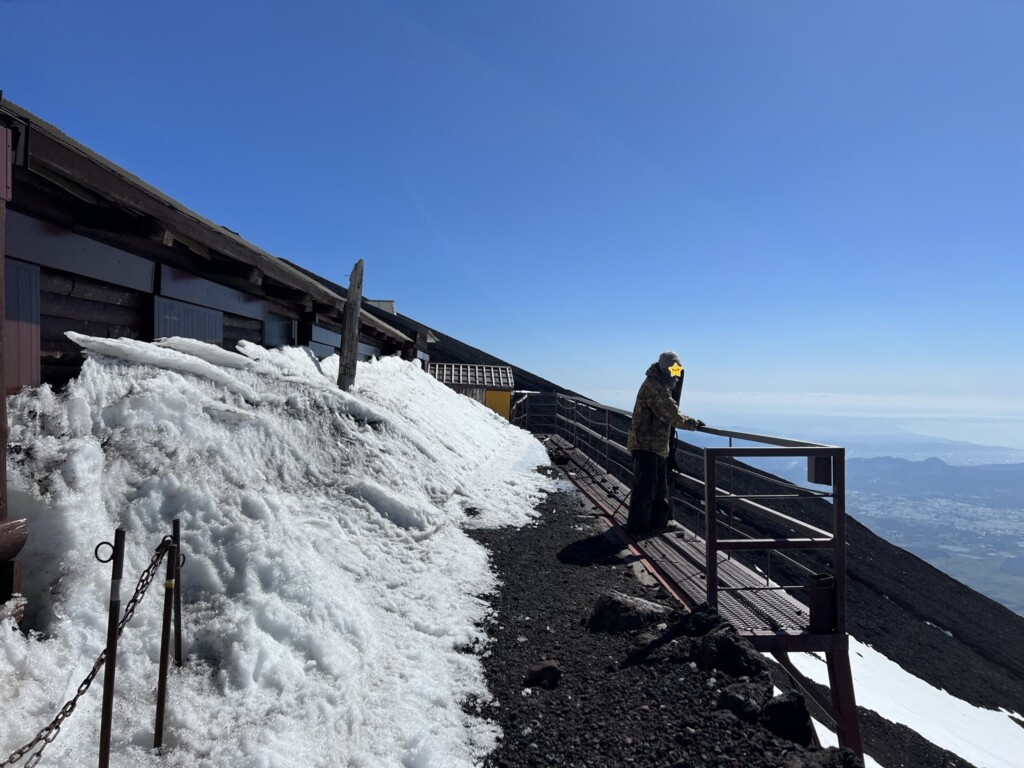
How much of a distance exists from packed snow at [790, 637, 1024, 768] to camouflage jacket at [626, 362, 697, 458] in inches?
268

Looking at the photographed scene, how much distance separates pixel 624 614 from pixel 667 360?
2.86 meters

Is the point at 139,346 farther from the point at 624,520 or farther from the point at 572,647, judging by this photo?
the point at 624,520

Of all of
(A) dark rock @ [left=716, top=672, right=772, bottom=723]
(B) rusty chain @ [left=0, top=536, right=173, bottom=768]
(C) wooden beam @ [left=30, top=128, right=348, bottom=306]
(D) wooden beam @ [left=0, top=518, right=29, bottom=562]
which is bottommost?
(A) dark rock @ [left=716, top=672, right=772, bottom=723]

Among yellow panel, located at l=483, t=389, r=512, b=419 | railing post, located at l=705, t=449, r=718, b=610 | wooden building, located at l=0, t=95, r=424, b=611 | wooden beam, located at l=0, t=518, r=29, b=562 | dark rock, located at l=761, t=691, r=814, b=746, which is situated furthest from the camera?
yellow panel, located at l=483, t=389, r=512, b=419

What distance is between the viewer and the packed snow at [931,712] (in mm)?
10500

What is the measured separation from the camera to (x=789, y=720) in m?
3.03

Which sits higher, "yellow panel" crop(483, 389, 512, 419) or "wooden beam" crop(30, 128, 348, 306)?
"wooden beam" crop(30, 128, 348, 306)

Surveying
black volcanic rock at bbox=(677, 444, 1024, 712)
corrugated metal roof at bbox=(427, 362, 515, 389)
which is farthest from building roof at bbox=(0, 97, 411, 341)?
corrugated metal roof at bbox=(427, 362, 515, 389)

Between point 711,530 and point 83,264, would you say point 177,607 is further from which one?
point 711,530

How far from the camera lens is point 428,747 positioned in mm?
2951

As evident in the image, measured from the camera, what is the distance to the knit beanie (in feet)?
20.2

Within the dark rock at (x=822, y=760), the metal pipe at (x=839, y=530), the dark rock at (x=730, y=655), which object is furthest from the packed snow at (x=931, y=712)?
the dark rock at (x=822, y=760)

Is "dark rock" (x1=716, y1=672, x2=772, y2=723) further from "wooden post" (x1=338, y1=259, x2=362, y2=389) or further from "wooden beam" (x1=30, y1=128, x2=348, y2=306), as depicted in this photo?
"wooden post" (x1=338, y1=259, x2=362, y2=389)

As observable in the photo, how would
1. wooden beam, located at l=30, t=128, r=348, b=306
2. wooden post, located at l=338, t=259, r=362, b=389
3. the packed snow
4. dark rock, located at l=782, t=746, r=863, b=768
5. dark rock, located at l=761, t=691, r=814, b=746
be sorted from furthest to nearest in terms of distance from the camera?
1. the packed snow
2. wooden post, located at l=338, t=259, r=362, b=389
3. wooden beam, located at l=30, t=128, r=348, b=306
4. dark rock, located at l=761, t=691, r=814, b=746
5. dark rock, located at l=782, t=746, r=863, b=768
